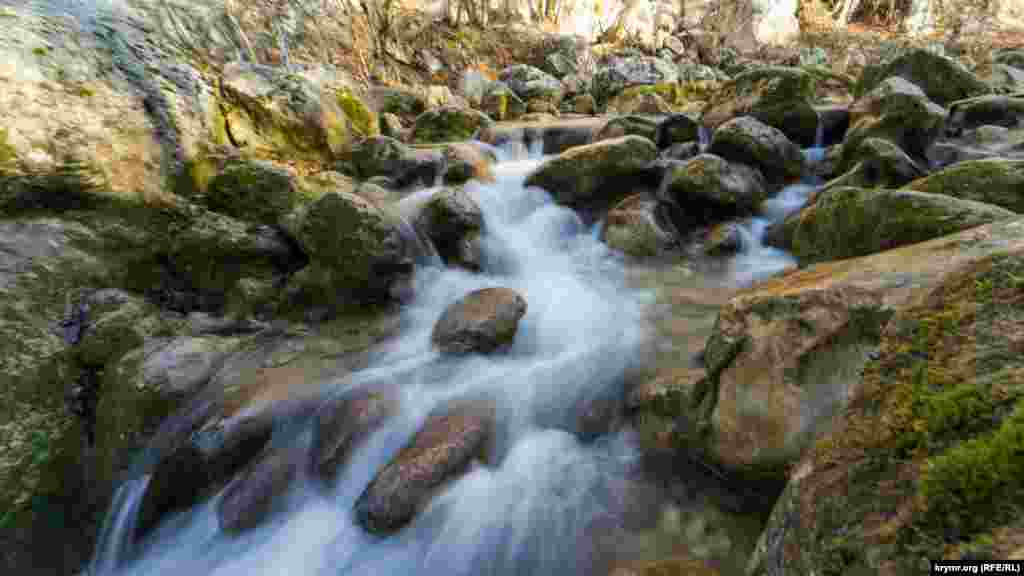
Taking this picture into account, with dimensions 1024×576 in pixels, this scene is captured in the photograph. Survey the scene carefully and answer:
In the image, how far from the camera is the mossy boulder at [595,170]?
751 cm

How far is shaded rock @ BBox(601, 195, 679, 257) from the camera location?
676 centimetres

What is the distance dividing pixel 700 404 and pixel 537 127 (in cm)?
1145

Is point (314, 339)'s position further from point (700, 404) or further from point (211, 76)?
point (211, 76)

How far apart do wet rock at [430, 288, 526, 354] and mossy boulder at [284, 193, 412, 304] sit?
3.69 feet

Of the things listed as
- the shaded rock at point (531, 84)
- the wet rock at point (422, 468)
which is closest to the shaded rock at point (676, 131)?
the wet rock at point (422, 468)

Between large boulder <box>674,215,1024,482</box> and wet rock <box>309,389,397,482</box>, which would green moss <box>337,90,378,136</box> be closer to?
wet rock <box>309,389,397,482</box>

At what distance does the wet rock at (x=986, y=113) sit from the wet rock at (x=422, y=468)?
10.0 metres

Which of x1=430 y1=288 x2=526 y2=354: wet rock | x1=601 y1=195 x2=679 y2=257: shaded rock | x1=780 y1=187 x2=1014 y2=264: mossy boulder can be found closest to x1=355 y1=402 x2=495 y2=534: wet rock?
x1=430 y1=288 x2=526 y2=354: wet rock

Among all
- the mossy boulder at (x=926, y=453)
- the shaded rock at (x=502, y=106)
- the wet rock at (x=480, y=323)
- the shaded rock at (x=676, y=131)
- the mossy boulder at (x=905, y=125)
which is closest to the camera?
the mossy boulder at (x=926, y=453)

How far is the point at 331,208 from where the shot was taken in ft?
17.1

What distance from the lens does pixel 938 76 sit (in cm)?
948

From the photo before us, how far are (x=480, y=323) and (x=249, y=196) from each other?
3.82 metres

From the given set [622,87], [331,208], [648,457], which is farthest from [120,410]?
[622,87]

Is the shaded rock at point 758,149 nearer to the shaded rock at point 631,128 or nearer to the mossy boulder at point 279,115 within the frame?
the shaded rock at point 631,128
